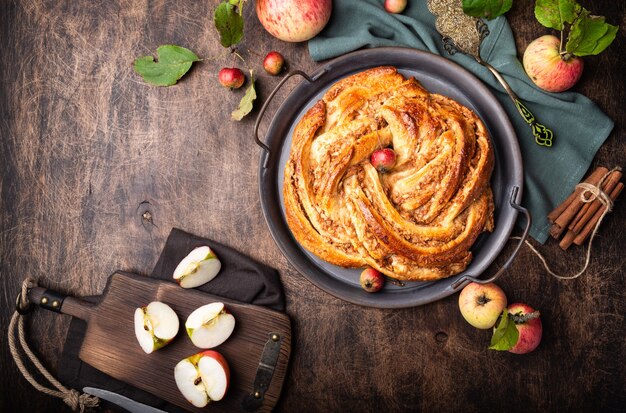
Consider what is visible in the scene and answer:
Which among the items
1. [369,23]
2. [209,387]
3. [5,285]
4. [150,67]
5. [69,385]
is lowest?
[69,385]

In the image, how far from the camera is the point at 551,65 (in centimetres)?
273

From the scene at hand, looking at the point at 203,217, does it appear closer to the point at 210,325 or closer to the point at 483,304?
the point at 210,325

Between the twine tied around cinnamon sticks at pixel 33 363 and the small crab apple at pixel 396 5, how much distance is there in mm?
2476

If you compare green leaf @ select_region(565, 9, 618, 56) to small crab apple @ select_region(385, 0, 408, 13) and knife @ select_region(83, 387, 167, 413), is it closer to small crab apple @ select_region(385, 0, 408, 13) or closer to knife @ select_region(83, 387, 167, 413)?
small crab apple @ select_region(385, 0, 408, 13)

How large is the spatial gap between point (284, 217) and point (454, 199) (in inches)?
35.1

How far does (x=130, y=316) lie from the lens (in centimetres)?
309

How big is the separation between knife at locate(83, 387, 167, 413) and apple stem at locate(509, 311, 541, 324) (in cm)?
186

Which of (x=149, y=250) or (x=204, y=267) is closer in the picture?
(x=204, y=267)

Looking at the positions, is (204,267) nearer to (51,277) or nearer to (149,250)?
(149,250)

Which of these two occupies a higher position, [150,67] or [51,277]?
[150,67]

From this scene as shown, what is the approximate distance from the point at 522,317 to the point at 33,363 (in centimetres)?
268

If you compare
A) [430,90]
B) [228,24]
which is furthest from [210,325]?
[430,90]

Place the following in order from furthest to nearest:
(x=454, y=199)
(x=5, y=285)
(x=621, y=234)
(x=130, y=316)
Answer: (x=5, y=285)
(x=130, y=316)
(x=621, y=234)
(x=454, y=199)

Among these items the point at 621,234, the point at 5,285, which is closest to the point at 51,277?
the point at 5,285
